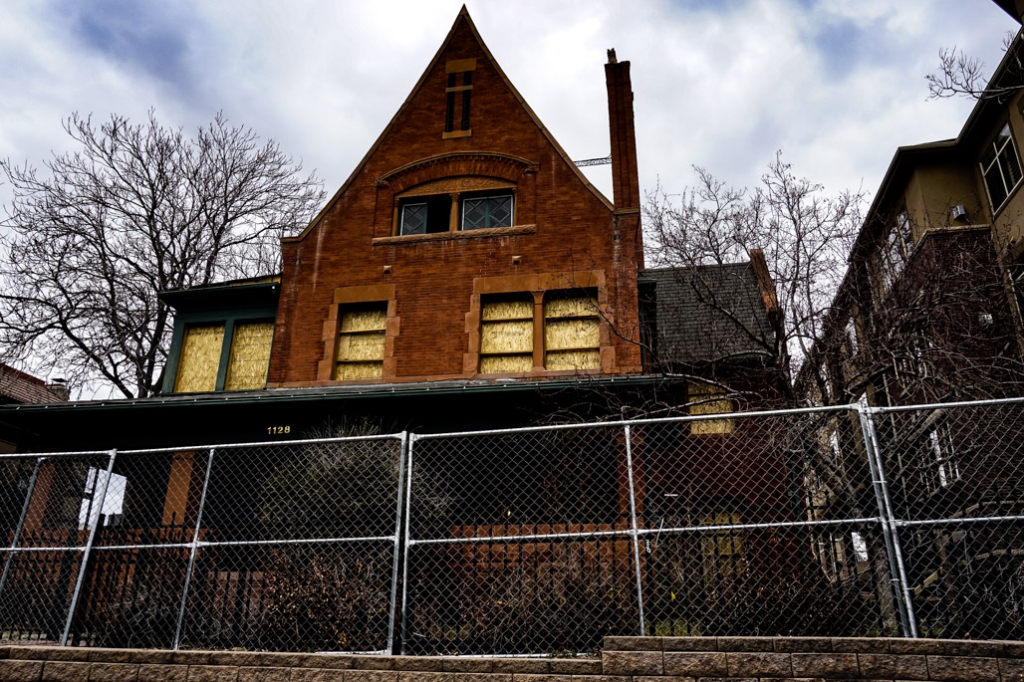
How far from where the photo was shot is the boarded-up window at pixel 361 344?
1608cm

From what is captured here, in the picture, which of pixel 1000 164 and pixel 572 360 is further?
pixel 1000 164

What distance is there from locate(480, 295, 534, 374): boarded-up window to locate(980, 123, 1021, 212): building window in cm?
1109

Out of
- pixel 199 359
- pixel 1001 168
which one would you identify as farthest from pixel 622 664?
pixel 1001 168

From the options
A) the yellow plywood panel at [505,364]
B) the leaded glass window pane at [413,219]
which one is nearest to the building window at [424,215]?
the leaded glass window pane at [413,219]

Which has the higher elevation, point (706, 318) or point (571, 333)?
point (706, 318)

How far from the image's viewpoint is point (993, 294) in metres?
12.1

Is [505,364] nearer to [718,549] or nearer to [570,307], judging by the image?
[570,307]

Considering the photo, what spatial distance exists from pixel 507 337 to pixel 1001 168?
39.8ft

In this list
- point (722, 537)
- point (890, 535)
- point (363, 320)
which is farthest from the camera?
point (363, 320)

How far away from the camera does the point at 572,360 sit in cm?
1527

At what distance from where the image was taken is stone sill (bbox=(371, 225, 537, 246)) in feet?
54.1

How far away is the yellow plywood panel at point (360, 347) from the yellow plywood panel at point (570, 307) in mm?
3745

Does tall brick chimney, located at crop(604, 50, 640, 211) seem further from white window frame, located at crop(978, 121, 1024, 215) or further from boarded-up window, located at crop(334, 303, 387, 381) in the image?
white window frame, located at crop(978, 121, 1024, 215)

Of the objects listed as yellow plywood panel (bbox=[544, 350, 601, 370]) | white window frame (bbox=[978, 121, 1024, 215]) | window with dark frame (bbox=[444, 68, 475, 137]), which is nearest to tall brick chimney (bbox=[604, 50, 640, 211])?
window with dark frame (bbox=[444, 68, 475, 137])
